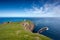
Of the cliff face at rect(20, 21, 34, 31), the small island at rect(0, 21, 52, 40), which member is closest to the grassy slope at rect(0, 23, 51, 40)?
the small island at rect(0, 21, 52, 40)

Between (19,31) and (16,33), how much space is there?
121 millimetres

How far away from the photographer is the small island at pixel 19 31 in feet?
13.2

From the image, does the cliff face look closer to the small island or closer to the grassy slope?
the small island

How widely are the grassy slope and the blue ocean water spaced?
0.17 meters

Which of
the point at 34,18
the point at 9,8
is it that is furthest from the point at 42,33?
the point at 9,8

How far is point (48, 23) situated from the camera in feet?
14.1

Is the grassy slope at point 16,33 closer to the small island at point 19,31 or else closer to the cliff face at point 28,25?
the small island at point 19,31

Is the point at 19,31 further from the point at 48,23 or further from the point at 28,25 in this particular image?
the point at 48,23

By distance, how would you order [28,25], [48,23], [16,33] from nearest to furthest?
[16,33]
[48,23]
[28,25]

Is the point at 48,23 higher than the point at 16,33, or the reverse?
the point at 48,23

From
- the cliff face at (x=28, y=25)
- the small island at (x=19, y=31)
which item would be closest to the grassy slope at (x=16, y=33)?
the small island at (x=19, y=31)

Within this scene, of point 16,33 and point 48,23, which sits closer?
point 16,33

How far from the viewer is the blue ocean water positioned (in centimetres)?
421

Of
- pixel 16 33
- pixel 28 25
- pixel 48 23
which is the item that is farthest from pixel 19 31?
pixel 48 23
